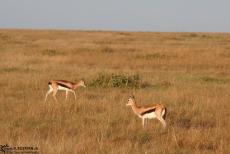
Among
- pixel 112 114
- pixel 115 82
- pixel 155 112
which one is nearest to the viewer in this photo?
pixel 155 112

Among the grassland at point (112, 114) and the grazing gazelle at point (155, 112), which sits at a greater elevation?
the grazing gazelle at point (155, 112)

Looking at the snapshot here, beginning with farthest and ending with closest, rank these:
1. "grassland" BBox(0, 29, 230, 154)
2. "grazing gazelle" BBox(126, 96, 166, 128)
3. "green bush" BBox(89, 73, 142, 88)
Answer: "green bush" BBox(89, 73, 142, 88)
"grazing gazelle" BBox(126, 96, 166, 128)
"grassland" BBox(0, 29, 230, 154)

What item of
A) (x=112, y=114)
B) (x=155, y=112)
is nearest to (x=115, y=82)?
(x=112, y=114)

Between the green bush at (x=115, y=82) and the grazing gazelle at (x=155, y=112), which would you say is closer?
the grazing gazelle at (x=155, y=112)

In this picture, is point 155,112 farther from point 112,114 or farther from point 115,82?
point 115,82

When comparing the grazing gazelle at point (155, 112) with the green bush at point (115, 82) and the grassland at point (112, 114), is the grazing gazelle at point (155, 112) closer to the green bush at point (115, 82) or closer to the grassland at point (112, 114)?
the grassland at point (112, 114)

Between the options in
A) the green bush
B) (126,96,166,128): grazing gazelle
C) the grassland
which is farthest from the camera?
the green bush

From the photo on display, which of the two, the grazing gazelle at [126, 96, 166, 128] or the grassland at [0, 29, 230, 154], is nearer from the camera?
the grassland at [0, 29, 230, 154]

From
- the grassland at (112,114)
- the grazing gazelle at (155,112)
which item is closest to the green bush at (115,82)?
the grassland at (112,114)

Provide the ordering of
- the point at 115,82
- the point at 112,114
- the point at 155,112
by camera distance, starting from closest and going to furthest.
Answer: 1. the point at 155,112
2. the point at 112,114
3. the point at 115,82

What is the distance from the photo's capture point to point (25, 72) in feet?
65.4

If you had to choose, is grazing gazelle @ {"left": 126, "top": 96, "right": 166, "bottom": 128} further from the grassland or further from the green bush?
the green bush

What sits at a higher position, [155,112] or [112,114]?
[155,112]

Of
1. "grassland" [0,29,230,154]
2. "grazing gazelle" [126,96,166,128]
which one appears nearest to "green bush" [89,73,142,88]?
"grassland" [0,29,230,154]
